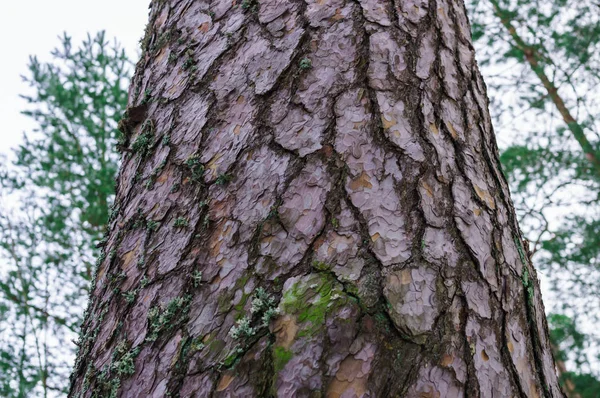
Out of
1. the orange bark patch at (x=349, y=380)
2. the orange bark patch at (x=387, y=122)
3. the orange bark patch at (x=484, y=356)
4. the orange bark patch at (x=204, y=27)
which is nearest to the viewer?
the orange bark patch at (x=349, y=380)

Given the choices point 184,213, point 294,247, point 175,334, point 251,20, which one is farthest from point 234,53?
point 175,334

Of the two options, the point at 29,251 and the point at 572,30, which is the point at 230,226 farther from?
the point at 572,30

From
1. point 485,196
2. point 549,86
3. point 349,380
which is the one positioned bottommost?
point 349,380

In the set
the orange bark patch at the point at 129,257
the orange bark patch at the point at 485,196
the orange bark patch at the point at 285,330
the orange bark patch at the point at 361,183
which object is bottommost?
the orange bark patch at the point at 285,330

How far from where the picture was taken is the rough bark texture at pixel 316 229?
0.78 m

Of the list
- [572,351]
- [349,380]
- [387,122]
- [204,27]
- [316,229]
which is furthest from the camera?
[572,351]

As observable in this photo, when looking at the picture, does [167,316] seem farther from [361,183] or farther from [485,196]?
[485,196]

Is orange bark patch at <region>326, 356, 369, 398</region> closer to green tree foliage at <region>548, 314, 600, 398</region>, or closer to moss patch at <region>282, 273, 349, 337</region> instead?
moss patch at <region>282, 273, 349, 337</region>

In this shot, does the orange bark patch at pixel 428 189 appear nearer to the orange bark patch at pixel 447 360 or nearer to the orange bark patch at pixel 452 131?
the orange bark patch at pixel 452 131

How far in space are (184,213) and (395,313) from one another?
0.43m

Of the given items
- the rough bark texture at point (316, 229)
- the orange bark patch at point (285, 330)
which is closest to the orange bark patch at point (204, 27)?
the rough bark texture at point (316, 229)

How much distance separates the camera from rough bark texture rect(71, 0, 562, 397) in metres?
0.78

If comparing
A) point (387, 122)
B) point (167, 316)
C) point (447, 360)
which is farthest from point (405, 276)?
point (167, 316)

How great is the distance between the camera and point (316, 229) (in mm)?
853
